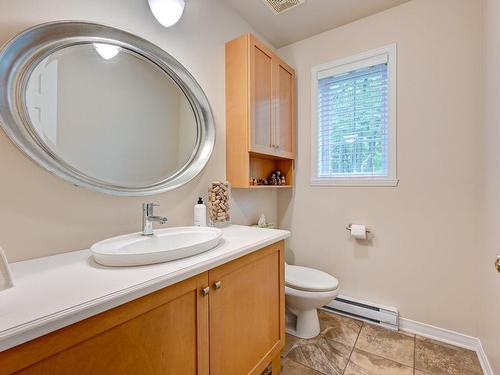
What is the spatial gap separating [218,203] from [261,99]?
870 mm

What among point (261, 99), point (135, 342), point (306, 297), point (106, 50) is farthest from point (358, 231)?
point (106, 50)

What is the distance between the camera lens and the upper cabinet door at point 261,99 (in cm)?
177

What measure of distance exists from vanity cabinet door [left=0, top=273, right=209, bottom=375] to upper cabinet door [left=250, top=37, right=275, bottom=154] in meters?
1.15

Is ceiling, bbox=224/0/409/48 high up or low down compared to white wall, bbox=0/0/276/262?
up

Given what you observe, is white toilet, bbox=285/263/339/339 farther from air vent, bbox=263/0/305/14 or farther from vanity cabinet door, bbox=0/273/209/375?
air vent, bbox=263/0/305/14

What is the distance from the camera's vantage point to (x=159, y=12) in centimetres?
131

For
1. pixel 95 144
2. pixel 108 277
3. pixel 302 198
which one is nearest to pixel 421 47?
pixel 302 198

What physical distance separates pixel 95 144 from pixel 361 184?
191 centimetres

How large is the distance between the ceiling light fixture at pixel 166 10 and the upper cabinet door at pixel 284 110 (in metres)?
0.93

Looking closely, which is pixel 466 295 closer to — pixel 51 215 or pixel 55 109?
pixel 51 215

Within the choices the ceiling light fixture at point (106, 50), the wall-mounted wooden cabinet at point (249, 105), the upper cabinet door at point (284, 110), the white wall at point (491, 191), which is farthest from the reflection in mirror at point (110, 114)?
the white wall at point (491, 191)

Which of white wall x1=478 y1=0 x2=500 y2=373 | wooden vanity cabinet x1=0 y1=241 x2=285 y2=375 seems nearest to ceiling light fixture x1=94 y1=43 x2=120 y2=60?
wooden vanity cabinet x1=0 y1=241 x2=285 y2=375

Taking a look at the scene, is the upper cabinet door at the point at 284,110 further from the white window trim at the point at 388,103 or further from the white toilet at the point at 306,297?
the white toilet at the point at 306,297

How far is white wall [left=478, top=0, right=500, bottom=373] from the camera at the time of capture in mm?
1285
